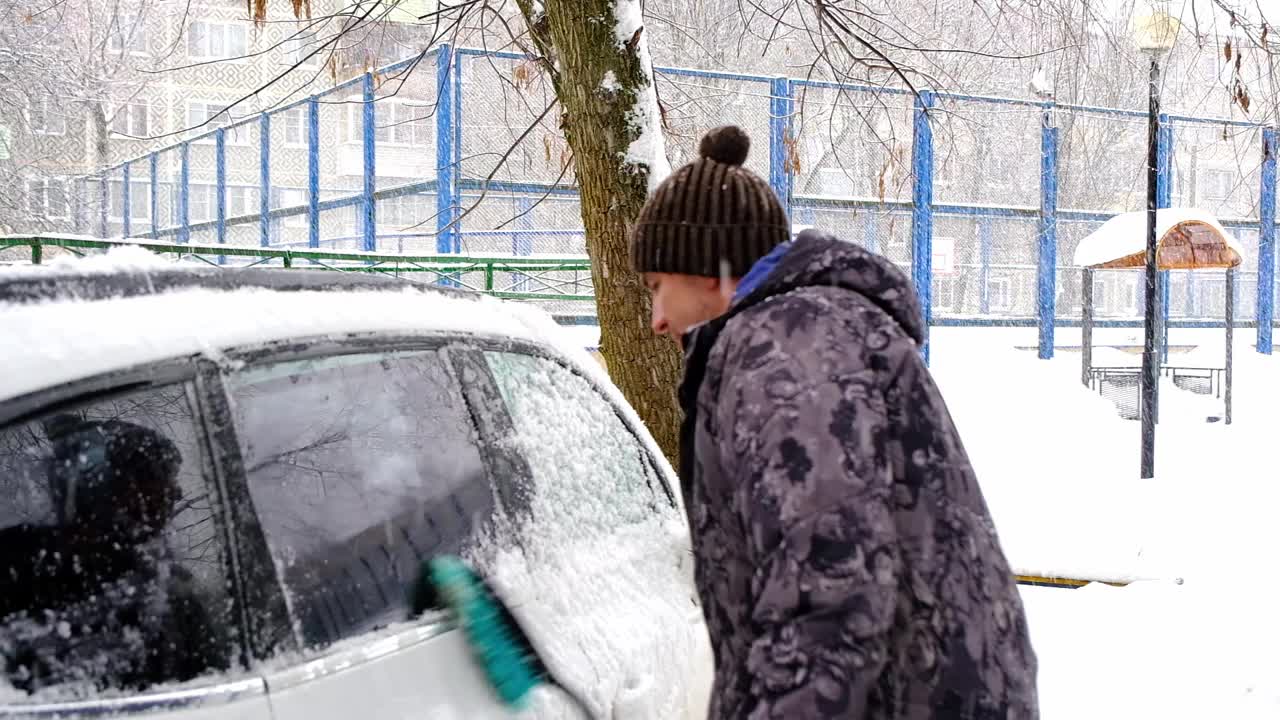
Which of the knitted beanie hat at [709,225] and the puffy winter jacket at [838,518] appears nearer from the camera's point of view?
the puffy winter jacket at [838,518]

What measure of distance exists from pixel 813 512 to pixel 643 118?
3.84 m

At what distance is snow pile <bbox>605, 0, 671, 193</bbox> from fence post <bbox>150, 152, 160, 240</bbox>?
57.9 feet

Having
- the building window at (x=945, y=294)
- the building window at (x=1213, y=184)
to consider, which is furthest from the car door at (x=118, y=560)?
the building window at (x=1213, y=184)

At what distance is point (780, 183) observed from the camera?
41.1ft

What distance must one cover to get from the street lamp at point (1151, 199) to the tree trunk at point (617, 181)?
17.6 feet

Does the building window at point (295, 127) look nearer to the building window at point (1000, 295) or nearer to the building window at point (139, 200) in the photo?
the building window at point (139, 200)

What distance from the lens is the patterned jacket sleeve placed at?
5.10ft

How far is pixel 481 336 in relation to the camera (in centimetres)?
222

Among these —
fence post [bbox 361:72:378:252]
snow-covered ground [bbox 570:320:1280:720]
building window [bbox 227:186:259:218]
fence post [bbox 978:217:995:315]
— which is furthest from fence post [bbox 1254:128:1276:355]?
building window [bbox 227:186:259:218]

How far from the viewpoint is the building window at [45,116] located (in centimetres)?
2449

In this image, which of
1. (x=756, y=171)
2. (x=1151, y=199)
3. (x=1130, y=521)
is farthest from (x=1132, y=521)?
(x=756, y=171)

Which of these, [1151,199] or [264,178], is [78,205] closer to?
[264,178]

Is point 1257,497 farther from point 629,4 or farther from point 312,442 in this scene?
point 312,442

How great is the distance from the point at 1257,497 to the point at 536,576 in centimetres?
994
